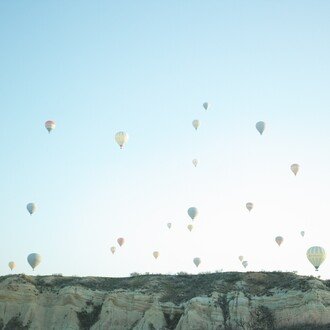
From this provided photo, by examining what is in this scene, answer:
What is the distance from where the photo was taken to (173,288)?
50.4 metres

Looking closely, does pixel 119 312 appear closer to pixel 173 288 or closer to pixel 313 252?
pixel 173 288

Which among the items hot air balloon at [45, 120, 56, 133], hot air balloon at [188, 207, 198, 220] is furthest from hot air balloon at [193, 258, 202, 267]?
hot air balloon at [45, 120, 56, 133]

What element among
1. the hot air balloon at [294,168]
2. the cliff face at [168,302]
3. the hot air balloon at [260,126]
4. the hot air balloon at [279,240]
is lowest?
the cliff face at [168,302]

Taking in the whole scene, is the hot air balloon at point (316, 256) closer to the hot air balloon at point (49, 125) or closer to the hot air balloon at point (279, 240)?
the hot air balloon at point (279, 240)

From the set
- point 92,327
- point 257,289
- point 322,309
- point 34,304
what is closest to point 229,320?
point 257,289

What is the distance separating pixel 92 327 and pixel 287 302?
53.5ft

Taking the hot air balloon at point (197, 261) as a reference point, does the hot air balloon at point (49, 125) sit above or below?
above

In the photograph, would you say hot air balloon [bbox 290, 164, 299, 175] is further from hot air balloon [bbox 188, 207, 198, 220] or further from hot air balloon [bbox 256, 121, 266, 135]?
hot air balloon [bbox 188, 207, 198, 220]

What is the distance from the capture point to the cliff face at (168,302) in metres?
44.6

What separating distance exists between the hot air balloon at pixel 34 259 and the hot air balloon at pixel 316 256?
2688 cm

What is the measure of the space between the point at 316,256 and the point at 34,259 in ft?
91.6

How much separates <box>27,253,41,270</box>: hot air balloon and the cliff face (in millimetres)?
4380

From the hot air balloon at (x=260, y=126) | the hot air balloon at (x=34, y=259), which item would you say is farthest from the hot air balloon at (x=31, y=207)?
the hot air balloon at (x=260, y=126)

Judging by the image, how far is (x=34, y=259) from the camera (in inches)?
2271
